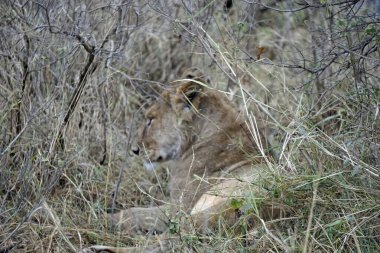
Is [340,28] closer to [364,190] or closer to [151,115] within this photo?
[364,190]

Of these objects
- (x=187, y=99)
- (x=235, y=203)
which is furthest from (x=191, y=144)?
(x=235, y=203)

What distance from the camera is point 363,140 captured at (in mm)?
4676

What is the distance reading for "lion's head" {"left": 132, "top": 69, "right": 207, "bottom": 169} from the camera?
5.61 m

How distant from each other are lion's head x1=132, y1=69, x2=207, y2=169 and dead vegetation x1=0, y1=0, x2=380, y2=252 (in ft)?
0.47

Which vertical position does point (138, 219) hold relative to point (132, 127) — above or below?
below

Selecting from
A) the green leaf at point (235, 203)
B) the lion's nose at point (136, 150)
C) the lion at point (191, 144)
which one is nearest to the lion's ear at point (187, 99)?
the lion at point (191, 144)

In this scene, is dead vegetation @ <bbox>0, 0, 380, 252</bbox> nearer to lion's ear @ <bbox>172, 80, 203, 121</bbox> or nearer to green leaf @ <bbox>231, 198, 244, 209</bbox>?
green leaf @ <bbox>231, 198, 244, 209</bbox>

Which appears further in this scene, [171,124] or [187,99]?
[171,124]

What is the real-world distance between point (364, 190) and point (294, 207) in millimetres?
388

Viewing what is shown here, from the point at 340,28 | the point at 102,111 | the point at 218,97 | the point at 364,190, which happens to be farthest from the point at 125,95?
the point at 364,190

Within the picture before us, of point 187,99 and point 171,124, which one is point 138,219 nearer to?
point 171,124

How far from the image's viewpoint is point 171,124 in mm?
5773

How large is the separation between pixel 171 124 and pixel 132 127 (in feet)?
1.07

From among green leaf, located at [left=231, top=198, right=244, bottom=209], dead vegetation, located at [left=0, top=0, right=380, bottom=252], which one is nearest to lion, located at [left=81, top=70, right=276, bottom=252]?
dead vegetation, located at [left=0, top=0, right=380, bottom=252]
